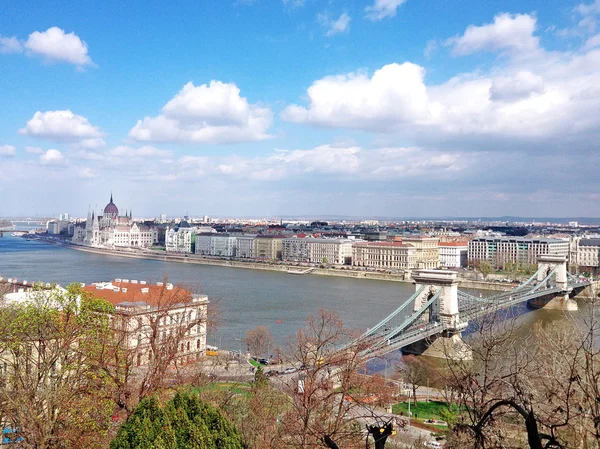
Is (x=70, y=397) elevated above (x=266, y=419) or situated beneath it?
elevated above

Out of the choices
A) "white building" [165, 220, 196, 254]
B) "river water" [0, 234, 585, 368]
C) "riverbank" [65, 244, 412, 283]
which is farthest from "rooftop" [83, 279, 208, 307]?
"white building" [165, 220, 196, 254]

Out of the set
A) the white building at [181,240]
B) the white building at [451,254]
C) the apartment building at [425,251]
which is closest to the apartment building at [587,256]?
the white building at [451,254]

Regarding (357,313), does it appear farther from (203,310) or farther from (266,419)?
(266,419)

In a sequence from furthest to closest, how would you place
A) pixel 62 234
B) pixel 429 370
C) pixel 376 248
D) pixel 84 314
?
pixel 62 234, pixel 376 248, pixel 429 370, pixel 84 314

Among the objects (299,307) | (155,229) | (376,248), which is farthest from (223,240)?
(299,307)

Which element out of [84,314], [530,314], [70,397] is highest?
[84,314]

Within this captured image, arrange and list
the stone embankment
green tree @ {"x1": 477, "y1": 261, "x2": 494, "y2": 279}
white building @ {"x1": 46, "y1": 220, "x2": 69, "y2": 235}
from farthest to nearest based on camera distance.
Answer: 1. white building @ {"x1": 46, "y1": 220, "x2": 69, "y2": 235}
2. green tree @ {"x1": 477, "y1": 261, "x2": 494, "y2": 279}
3. the stone embankment

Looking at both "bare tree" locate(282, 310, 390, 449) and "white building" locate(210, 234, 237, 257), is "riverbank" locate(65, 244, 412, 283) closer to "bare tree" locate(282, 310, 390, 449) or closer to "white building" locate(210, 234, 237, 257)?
"white building" locate(210, 234, 237, 257)

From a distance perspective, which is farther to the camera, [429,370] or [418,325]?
[418,325]
